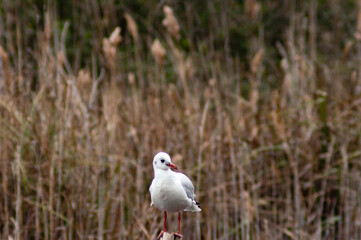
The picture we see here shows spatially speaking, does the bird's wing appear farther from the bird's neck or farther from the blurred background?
the blurred background

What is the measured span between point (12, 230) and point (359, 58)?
108 inches

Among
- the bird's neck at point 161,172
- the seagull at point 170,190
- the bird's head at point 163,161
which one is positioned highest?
the bird's head at point 163,161

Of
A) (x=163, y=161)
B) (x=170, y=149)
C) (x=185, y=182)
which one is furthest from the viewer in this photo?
(x=170, y=149)

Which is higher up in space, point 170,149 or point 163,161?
point 170,149

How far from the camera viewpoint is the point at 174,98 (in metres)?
3.01

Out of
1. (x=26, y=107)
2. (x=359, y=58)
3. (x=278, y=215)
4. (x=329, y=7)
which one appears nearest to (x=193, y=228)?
(x=278, y=215)

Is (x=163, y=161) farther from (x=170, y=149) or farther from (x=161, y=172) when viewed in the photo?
(x=170, y=149)

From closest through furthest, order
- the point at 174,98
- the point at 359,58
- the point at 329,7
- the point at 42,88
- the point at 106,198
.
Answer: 1. the point at 106,198
2. the point at 42,88
3. the point at 174,98
4. the point at 359,58
5. the point at 329,7

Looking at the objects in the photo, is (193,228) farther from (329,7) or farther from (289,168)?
(329,7)

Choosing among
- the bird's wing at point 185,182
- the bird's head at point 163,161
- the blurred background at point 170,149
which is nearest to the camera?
the bird's head at point 163,161

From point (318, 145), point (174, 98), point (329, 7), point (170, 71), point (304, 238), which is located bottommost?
point (304, 238)

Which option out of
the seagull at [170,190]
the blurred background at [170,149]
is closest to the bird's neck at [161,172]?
the seagull at [170,190]

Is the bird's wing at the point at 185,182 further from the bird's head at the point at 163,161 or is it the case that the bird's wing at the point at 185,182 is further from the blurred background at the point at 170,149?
the blurred background at the point at 170,149

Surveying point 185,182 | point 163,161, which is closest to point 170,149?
point 185,182
